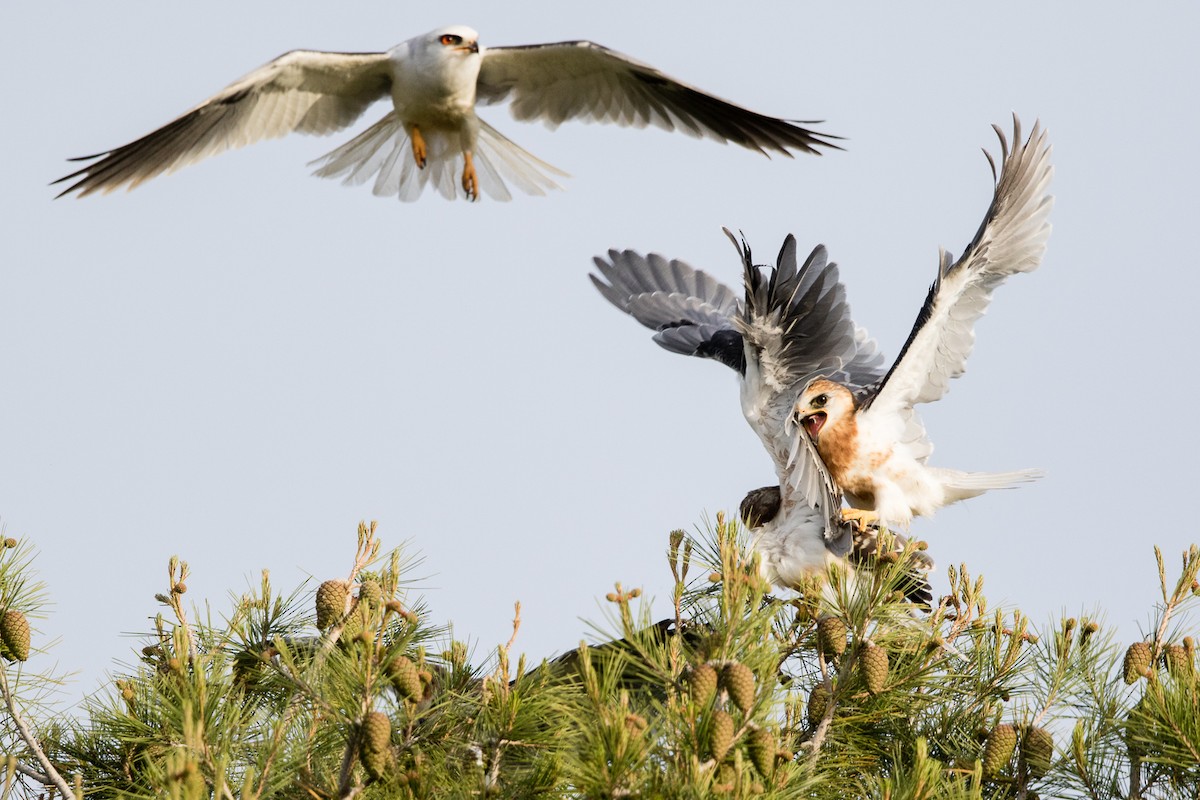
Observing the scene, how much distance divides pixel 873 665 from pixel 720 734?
2.94 feet

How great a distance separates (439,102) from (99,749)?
14.2 ft

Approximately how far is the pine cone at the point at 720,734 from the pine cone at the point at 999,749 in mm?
1195

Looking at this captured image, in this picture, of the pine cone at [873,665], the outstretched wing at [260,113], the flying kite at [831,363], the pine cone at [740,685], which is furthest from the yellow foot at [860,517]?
the outstretched wing at [260,113]

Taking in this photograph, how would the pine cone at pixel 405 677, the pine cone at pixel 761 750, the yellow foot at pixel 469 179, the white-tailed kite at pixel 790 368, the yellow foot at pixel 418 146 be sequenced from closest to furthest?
the pine cone at pixel 761 750 < the pine cone at pixel 405 677 < the white-tailed kite at pixel 790 368 < the yellow foot at pixel 418 146 < the yellow foot at pixel 469 179

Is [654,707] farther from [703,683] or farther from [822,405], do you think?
[822,405]

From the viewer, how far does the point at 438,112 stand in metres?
7.06

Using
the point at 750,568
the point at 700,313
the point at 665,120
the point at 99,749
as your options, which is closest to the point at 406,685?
the point at 750,568

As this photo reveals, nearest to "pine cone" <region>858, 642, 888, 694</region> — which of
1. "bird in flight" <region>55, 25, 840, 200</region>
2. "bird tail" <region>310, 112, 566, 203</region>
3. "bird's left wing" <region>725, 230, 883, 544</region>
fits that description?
"bird's left wing" <region>725, 230, 883, 544</region>

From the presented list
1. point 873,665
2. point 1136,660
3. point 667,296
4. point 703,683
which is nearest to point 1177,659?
point 1136,660

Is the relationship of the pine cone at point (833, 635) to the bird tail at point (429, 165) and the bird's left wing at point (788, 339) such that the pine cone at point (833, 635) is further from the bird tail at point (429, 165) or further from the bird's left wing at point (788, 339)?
the bird tail at point (429, 165)

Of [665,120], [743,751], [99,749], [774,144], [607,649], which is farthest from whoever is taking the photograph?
[665,120]

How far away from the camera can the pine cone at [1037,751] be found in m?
3.45

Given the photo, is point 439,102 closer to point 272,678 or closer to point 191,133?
point 191,133

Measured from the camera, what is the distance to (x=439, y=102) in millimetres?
6961
